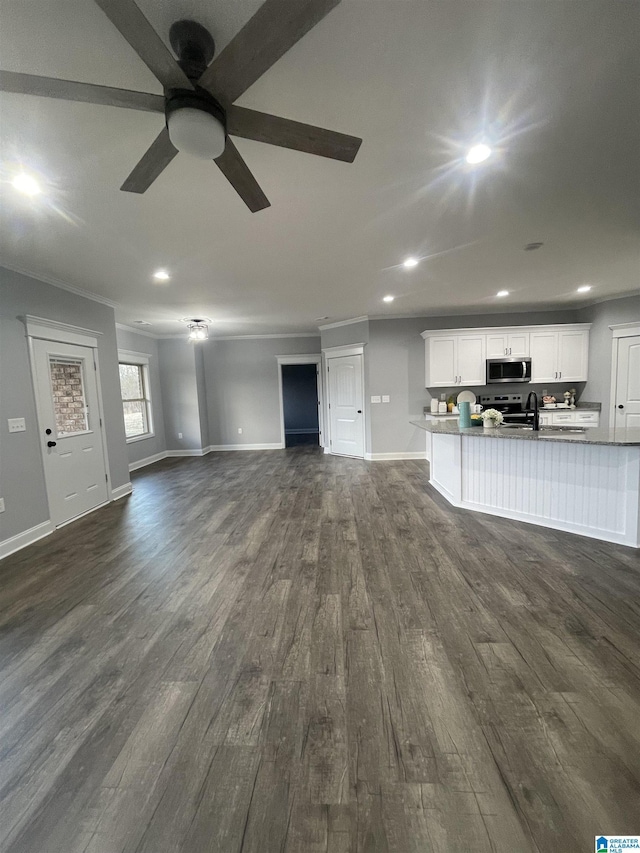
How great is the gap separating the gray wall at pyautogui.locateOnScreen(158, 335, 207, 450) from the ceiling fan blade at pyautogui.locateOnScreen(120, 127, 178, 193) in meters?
5.71

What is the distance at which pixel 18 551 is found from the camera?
3.13m

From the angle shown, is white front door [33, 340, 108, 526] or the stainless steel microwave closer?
white front door [33, 340, 108, 526]

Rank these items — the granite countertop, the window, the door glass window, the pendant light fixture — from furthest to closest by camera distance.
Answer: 1. the window
2. the pendant light fixture
3. the door glass window
4. the granite countertop

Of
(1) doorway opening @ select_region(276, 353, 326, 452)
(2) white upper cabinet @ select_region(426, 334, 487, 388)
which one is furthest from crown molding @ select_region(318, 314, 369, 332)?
(1) doorway opening @ select_region(276, 353, 326, 452)

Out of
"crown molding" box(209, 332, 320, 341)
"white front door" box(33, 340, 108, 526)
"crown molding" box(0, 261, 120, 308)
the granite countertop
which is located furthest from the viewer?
"crown molding" box(209, 332, 320, 341)

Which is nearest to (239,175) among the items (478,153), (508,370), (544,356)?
(478,153)

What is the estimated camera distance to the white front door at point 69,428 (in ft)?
11.6

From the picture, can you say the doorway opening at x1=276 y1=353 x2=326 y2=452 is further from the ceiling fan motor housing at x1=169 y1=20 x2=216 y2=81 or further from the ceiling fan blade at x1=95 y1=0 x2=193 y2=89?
the ceiling fan blade at x1=95 y1=0 x2=193 y2=89

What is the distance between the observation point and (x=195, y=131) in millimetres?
1188

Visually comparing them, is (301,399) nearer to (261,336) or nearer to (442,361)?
(261,336)

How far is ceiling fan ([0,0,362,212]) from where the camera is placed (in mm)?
950

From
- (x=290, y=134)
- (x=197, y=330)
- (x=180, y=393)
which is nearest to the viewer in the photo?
(x=290, y=134)

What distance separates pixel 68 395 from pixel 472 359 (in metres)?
5.98

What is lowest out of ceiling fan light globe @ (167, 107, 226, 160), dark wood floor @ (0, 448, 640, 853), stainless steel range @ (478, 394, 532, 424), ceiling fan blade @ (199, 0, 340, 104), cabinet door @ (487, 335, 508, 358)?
dark wood floor @ (0, 448, 640, 853)
